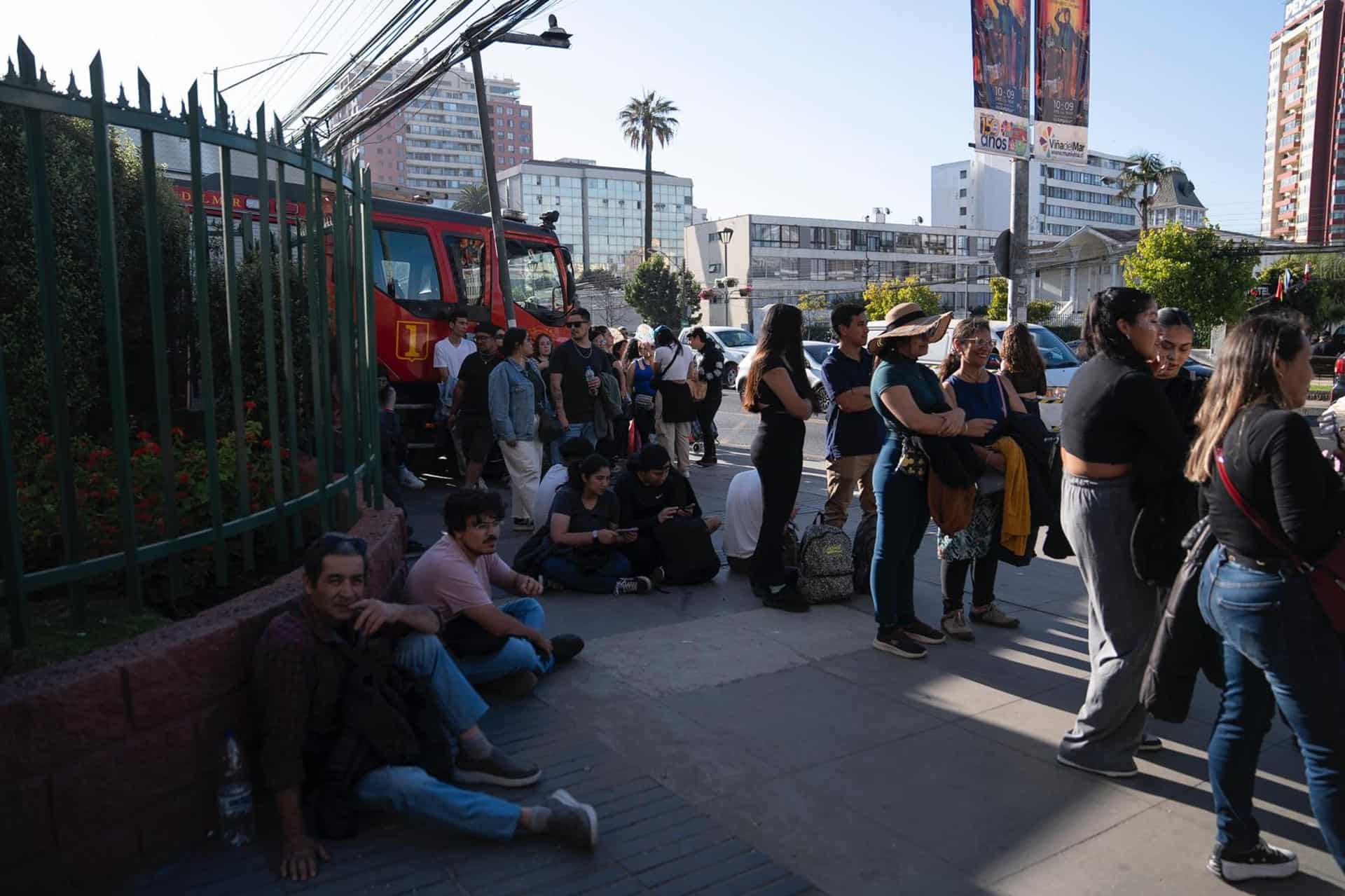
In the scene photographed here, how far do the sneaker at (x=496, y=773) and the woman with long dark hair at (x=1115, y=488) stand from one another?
198 cm

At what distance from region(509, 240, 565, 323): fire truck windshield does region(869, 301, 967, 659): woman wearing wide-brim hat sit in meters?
8.31

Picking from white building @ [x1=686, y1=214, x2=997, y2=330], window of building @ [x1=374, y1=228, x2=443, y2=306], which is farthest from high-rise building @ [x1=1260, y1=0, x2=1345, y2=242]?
window of building @ [x1=374, y1=228, x2=443, y2=306]

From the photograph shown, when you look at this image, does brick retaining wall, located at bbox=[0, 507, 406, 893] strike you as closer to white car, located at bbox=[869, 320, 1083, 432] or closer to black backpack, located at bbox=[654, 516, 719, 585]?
black backpack, located at bbox=[654, 516, 719, 585]

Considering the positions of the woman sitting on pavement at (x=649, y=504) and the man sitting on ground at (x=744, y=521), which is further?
the man sitting on ground at (x=744, y=521)

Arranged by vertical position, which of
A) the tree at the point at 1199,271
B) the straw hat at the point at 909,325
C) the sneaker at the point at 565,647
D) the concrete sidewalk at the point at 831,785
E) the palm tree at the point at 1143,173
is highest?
the palm tree at the point at 1143,173

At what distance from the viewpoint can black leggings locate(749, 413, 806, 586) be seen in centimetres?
531

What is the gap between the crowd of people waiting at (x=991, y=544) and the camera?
2.62 meters

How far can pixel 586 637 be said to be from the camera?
16.5ft

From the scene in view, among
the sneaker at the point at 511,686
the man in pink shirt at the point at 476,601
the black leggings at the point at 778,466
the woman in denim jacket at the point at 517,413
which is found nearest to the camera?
the man in pink shirt at the point at 476,601

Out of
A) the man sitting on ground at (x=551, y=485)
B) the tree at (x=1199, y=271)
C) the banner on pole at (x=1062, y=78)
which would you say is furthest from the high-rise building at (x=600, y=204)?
the man sitting on ground at (x=551, y=485)

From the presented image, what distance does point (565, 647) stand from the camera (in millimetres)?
4559

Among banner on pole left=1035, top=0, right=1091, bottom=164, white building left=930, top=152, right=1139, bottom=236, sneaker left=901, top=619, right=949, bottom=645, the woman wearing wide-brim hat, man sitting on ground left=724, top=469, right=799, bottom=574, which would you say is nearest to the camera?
the woman wearing wide-brim hat

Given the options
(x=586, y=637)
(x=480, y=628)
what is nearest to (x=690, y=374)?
(x=586, y=637)

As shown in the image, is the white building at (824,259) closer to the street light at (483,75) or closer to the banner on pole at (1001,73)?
the street light at (483,75)
